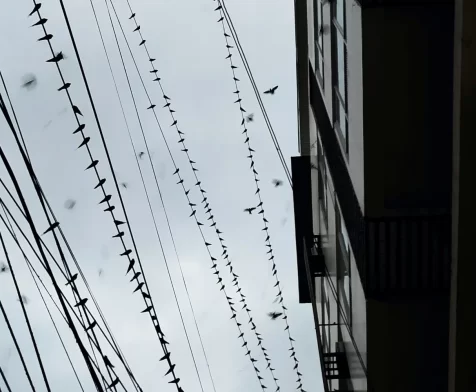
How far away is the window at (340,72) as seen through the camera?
11.3m

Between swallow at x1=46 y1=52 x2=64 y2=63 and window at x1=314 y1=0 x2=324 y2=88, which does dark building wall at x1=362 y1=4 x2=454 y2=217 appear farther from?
window at x1=314 y1=0 x2=324 y2=88

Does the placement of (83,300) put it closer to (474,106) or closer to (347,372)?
(474,106)

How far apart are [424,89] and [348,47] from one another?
64.5 inches

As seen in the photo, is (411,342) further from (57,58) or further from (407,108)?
(57,58)

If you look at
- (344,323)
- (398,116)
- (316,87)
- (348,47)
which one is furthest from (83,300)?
(316,87)

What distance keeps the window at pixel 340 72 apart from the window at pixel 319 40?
189cm

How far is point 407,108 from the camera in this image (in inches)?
372

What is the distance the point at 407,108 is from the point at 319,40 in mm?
5876

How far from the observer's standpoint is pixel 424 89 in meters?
9.39

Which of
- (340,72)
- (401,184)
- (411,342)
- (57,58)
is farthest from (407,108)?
(57,58)

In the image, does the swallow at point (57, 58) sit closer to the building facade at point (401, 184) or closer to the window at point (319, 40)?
the building facade at point (401, 184)

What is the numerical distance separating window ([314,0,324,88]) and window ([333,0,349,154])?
189 cm

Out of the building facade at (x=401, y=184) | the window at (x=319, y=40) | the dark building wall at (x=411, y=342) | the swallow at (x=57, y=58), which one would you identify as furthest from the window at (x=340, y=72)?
the swallow at (x=57, y=58)

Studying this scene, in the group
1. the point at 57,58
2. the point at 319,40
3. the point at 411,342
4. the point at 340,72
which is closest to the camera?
the point at 57,58
